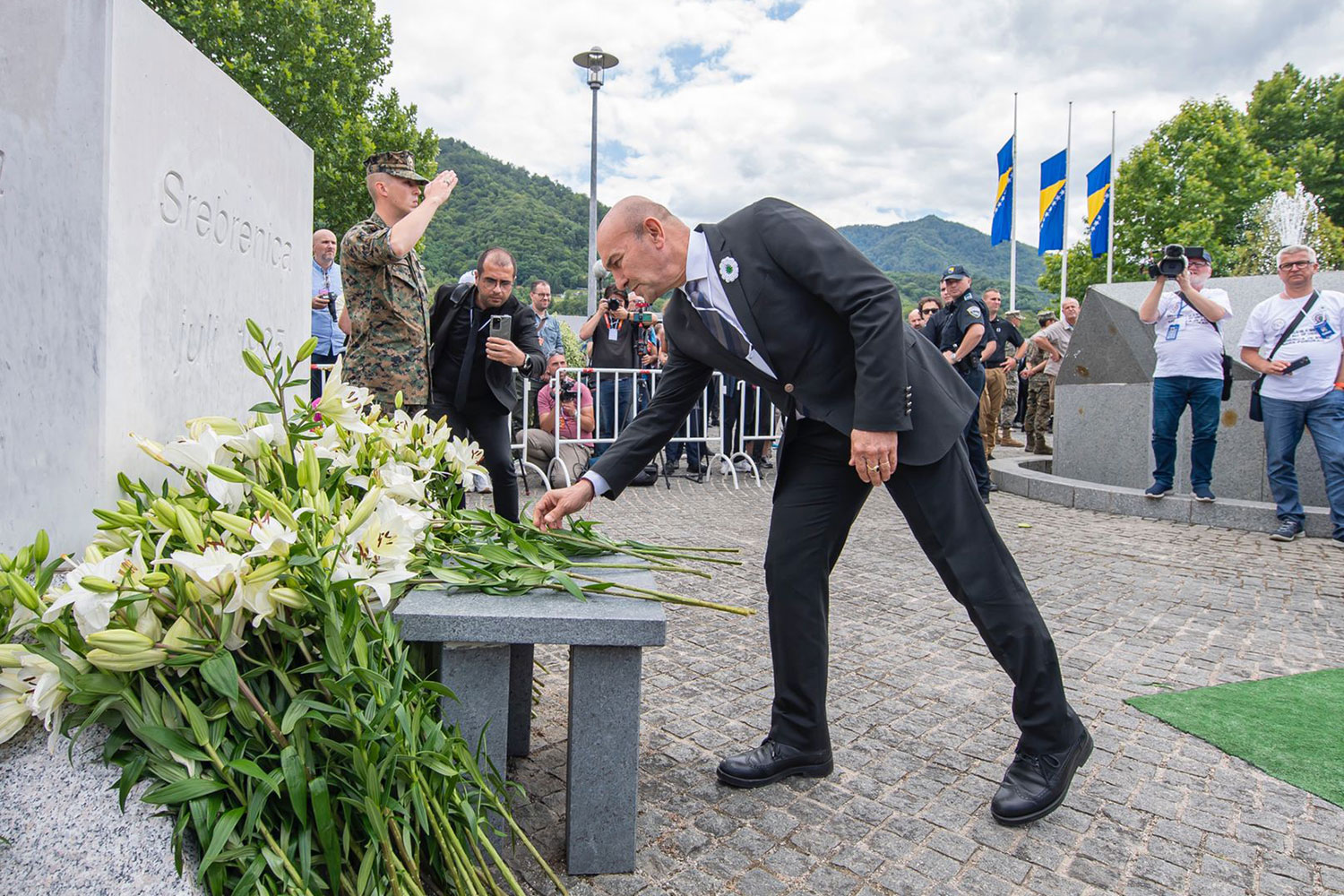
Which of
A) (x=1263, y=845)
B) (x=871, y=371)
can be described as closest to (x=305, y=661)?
(x=871, y=371)

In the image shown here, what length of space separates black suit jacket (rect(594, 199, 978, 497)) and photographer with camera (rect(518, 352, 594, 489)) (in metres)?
7.18

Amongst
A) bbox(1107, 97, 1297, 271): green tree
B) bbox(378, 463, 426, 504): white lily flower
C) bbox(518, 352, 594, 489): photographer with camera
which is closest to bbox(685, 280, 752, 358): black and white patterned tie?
bbox(378, 463, 426, 504): white lily flower

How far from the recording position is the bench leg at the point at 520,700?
2971mm

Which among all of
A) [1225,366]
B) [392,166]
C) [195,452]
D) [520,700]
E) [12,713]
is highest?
[392,166]

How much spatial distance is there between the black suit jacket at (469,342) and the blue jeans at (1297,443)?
600cm

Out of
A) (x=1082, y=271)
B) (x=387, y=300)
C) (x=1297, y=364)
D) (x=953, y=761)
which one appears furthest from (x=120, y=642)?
(x=1082, y=271)

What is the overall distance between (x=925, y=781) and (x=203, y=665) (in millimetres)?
2234

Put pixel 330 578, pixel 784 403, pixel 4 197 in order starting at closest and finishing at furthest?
pixel 330 578 → pixel 4 197 → pixel 784 403

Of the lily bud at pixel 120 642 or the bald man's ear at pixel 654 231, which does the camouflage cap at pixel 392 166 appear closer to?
the bald man's ear at pixel 654 231

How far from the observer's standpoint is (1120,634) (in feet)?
15.5

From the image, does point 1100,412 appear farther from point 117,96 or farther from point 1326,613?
point 117,96

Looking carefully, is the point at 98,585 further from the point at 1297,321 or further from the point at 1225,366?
the point at 1225,366

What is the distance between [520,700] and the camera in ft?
9.92

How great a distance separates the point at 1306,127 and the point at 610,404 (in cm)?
4681
